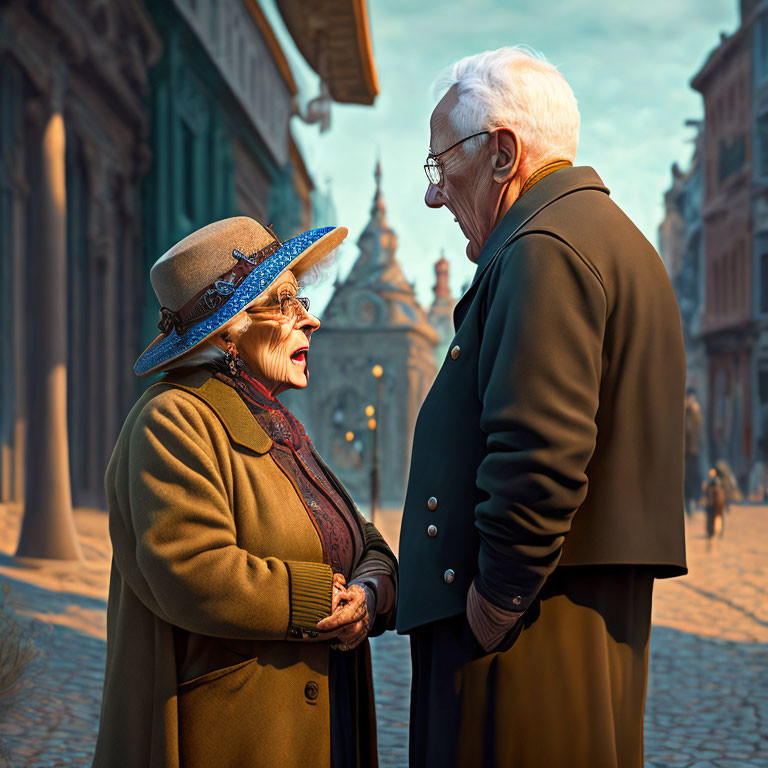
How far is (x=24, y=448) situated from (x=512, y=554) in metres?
7.30

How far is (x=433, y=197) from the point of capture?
6.70 ft

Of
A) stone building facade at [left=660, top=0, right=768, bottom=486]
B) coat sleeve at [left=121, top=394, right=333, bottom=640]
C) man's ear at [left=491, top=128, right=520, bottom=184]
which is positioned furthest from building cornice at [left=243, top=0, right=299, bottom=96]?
coat sleeve at [left=121, top=394, right=333, bottom=640]

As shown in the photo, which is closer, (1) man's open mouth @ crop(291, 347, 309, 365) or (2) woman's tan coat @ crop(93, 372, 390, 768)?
(2) woman's tan coat @ crop(93, 372, 390, 768)

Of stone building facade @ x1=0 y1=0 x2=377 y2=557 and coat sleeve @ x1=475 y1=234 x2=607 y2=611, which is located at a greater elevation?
stone building facade @ x1=0 y1=0 x2=377 y2=557

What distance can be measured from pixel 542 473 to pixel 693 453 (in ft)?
43.6

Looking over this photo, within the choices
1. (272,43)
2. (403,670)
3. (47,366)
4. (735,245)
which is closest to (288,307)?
(403,670)

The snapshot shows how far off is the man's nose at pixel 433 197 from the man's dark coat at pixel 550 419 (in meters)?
0.22

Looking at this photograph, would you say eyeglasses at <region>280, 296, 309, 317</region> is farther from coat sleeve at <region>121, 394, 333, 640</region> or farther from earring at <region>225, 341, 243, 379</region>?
coat sleeve at <region>121, 394, 333, 640</region>

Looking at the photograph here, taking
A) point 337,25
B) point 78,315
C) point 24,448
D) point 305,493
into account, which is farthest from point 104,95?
point 305,493

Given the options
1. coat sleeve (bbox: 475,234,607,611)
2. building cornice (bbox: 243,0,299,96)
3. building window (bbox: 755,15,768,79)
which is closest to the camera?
coat sleeve (bbox: 475,234,607,611)

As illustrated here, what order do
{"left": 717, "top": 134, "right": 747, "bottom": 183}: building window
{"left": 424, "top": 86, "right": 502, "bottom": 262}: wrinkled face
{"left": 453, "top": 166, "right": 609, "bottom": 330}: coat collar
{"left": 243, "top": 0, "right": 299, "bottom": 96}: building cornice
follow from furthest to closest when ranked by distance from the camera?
{"left": 717, "top": 134, "right": 747, "bottom": 183}: building window → {"left": 243, "top": 0, "right": 299, "bottom": 96}: building cornice → {"left": 424, "top": 86, "right": 502, "bottom": 262}: wrinkled face → {"left": 453, "top": 166, "right": 609, "bottom": 330}: coat collar

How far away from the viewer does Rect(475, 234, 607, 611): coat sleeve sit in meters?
1.60

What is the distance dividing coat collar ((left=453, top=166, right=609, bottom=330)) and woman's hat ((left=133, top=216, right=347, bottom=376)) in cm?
47

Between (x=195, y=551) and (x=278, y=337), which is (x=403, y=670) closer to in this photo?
(x=278, y=337)
